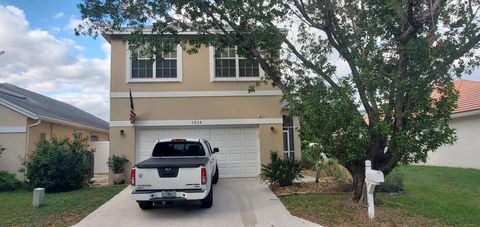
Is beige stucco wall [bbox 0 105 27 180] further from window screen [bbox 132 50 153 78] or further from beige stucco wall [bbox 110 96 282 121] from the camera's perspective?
window screen [bbox 132 50 153 78]

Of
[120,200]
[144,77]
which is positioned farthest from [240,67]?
[120,200]

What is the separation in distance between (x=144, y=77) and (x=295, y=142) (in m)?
7.48

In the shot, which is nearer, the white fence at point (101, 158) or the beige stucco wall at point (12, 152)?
the beige stucco wall at point (12, 152)

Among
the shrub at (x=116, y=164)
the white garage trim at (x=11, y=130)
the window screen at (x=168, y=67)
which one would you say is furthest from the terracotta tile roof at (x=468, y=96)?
the white garage trim at (x=11, y=130)

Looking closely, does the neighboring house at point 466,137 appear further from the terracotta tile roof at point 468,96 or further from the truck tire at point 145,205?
the truck tire at point 145,205

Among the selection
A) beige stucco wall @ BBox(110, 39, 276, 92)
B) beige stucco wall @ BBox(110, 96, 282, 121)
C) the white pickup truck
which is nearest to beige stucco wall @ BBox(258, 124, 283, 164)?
beige stucco wall @ BBox(110, 96, 282, 121)

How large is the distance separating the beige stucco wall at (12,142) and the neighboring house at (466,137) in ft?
60.4

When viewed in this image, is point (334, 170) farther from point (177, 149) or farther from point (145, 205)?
point (145, 205)

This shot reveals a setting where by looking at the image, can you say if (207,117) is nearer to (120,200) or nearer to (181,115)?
(181,115)

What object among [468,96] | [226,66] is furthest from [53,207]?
[468,96]

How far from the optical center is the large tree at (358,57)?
350 inches

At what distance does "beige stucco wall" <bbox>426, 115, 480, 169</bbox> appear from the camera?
17594 mm

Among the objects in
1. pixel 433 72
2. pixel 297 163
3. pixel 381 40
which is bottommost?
pixel 297 163

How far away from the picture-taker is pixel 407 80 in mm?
8625
